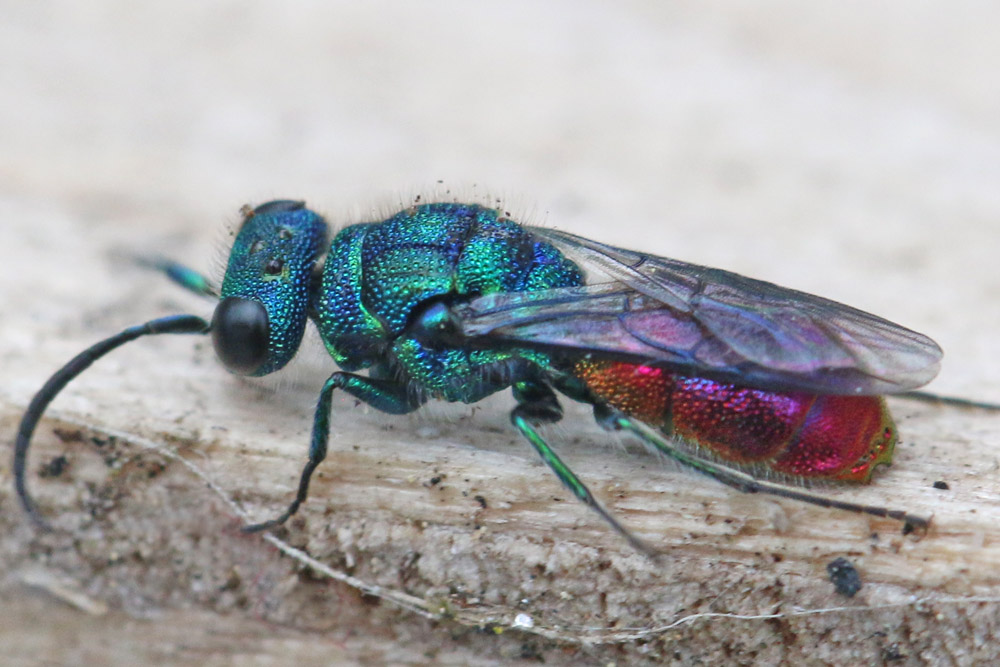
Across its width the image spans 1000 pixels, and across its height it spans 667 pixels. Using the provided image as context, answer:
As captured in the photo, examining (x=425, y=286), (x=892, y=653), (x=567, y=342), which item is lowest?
(x=892, y=653)

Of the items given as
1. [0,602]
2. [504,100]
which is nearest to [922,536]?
[0,602]

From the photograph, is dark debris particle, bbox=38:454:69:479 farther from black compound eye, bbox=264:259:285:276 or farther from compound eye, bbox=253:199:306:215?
compound eye, bbox=253:199:306:215

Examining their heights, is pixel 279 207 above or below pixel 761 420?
above

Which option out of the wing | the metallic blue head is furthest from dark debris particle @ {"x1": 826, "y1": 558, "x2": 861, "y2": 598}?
the metallic blue head

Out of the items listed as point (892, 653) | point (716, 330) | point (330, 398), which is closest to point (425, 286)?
point (330, 398)

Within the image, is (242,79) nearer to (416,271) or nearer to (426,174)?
(426,174)

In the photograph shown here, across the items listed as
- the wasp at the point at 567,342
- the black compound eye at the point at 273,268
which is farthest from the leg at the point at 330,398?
the black compound eye at the point at 273,268

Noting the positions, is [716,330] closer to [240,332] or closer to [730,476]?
[730,476]
